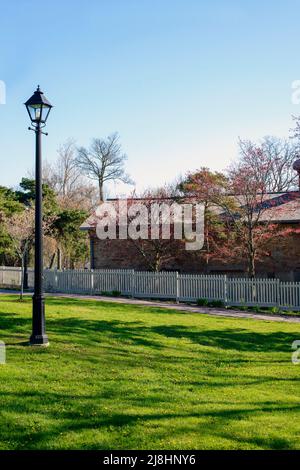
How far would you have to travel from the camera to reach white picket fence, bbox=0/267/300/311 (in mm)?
18359

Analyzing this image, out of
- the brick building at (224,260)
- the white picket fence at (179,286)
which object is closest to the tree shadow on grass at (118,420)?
the white picket fence at (179,286)

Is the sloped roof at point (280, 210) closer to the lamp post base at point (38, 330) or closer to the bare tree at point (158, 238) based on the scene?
the bare tree at point (158, 238)

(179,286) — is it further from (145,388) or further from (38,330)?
(145,388)

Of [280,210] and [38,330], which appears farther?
[280,210]

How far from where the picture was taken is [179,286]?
20469 millimetres

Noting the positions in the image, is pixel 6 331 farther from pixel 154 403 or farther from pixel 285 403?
pixel 285 403

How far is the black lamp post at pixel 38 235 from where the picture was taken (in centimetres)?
939

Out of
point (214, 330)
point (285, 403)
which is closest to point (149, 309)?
point (214, 330)

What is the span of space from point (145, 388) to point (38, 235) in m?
3.85

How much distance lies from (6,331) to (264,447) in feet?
22.3

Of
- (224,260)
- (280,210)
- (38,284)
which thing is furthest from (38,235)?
(280,210)

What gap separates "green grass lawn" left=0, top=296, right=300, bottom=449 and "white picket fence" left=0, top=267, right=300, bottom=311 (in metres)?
5.96

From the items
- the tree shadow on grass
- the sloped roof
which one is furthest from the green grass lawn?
the sloped roof

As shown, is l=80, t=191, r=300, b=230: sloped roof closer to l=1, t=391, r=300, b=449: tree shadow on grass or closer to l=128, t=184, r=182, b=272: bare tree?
l=128, t=184, r=182, b=272: bare tree
